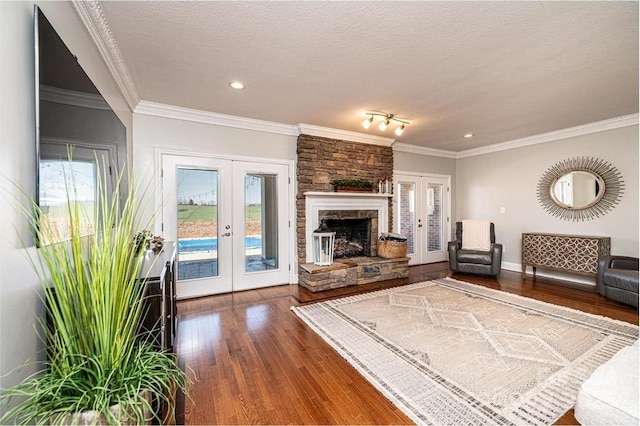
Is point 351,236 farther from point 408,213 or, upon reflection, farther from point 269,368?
point 269,368

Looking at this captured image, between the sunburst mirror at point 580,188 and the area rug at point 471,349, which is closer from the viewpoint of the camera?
the area rug at point 471,349

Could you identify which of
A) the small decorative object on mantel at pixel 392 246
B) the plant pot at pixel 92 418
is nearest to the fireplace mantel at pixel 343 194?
the small decorative object on mantel at pixel 392 246

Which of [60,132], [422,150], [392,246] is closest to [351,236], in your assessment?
[392,246]

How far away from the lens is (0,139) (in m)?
1.00

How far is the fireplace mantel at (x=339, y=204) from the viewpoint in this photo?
4449 millimetres

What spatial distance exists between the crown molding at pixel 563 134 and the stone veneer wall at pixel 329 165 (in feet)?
7.59

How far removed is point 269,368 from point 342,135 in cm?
376

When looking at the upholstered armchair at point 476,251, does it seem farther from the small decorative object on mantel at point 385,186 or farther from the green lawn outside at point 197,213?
the green lawn outside at point 197,213

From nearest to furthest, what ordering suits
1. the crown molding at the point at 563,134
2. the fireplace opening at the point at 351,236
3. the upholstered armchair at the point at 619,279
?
the upholstered armchair at the point at 619,279, the crown molding at the point at 563,134, the fireplace opening at the point at 351,236

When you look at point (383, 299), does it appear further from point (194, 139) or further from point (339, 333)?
point (194, 139)

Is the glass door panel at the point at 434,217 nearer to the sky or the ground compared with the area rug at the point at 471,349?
nearer to the sky

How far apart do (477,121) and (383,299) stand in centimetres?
307

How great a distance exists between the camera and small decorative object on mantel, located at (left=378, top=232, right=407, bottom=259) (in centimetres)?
477

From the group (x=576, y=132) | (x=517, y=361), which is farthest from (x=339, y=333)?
(x=576, y=132)
